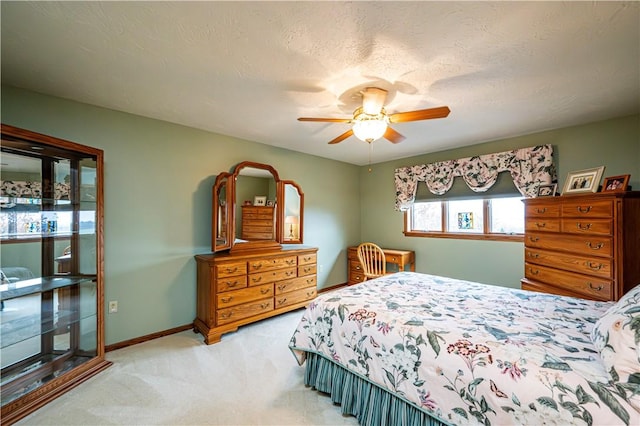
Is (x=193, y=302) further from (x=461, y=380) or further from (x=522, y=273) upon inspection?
(x=522, y=273)

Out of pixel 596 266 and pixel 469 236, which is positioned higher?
pixel 469 236

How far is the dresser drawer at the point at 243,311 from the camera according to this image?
2.70m

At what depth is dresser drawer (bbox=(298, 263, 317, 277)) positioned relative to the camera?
3.47 meters

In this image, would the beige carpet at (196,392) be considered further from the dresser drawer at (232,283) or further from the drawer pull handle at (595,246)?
the drawer pull handle at (595,246)

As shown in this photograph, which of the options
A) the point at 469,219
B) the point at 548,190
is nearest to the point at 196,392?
the point at 469,219

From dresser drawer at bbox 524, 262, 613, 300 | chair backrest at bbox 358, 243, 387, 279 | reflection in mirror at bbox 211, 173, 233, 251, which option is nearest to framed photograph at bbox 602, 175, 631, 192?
dresser drawer at bbox 524, 262, 613, 300

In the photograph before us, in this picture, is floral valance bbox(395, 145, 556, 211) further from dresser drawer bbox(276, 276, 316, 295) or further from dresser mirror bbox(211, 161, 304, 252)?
dresser drawer bbox(276, 276, 316, 295)

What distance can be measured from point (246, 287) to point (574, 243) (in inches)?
129

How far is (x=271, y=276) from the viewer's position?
3145 millimetres

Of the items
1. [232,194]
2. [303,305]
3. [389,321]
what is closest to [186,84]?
[232,194]

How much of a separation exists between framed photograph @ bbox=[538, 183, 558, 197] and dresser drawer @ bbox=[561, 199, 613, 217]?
2.17ft

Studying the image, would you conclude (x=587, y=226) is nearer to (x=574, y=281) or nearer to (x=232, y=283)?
(x=574, y=281)

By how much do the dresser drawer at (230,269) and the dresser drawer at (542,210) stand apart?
125 inches

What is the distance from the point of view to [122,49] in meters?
1.61
